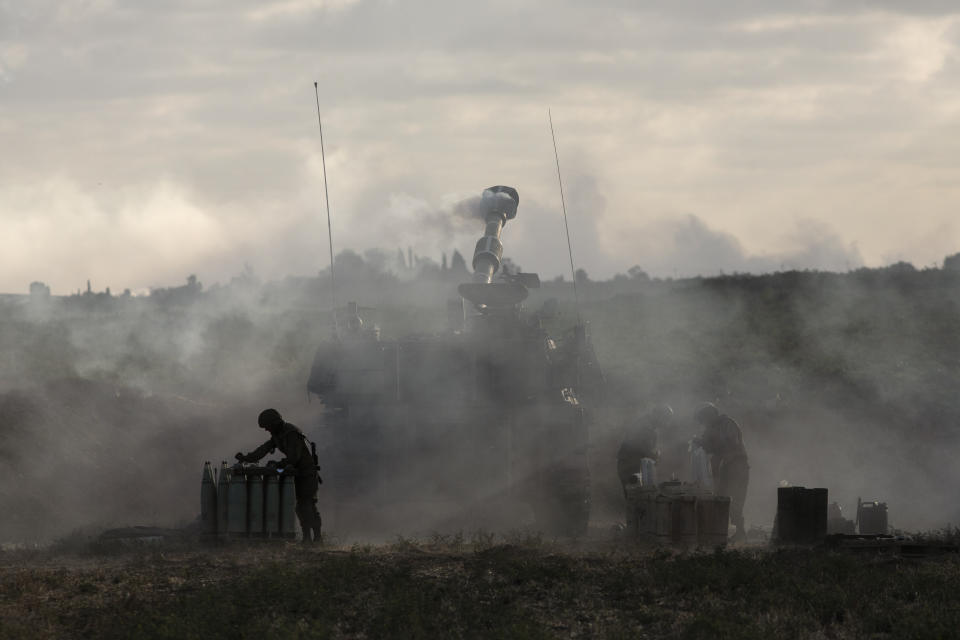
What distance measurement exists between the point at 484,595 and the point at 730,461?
7.14 meters

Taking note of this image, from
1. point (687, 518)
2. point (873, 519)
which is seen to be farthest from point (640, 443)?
point (873, 519)

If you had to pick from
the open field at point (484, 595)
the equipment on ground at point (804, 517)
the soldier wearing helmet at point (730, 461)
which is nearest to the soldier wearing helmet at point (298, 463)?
the open field at point (484, 595)

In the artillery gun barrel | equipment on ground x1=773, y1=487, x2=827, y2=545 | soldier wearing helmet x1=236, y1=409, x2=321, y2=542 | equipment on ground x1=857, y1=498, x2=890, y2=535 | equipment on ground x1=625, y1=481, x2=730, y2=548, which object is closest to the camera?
equipment on ground x1=773, y1=487, x2=827, y2=545

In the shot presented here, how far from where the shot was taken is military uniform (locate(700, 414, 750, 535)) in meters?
21.5

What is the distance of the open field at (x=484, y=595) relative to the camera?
548 inches

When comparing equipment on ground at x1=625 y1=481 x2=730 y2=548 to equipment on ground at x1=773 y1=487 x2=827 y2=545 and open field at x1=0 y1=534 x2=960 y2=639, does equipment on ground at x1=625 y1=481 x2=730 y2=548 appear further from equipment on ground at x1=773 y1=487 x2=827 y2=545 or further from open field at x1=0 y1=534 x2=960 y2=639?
open field at x1=0 y1=534 x2=960 y2=639

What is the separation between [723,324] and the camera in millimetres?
49594

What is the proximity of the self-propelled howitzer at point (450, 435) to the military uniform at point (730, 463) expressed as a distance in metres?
3.11

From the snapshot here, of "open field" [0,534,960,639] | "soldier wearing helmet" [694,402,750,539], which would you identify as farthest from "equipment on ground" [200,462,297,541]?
"soldier wearing helmet" [694,402,750,539]

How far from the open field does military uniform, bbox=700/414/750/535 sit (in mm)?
3544

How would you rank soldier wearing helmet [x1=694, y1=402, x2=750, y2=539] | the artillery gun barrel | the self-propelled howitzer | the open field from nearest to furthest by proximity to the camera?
1. the open field
2. soldier wearing helmet [x1=694, y1=402, x2=750, y2=539]
3. the self-propelled howitzer
4. the artillery gun barrel

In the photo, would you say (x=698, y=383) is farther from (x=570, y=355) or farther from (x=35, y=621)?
(x=35, y=621)

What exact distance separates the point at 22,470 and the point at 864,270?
37281 millimetres

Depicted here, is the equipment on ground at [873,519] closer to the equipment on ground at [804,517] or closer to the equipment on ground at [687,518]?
the equipment on ground at [804,517]
